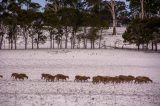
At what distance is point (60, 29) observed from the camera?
258 feet

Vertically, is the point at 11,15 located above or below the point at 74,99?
above

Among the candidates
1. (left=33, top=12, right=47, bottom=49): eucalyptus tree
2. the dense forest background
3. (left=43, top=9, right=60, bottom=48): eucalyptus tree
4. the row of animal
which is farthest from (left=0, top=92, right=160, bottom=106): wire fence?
(left=43, top=9, right=60, bottom=48): eucalyptus tree

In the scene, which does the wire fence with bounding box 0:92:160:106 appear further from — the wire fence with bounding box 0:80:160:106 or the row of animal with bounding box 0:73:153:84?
the row of animal with bounding box 0:73:153:84

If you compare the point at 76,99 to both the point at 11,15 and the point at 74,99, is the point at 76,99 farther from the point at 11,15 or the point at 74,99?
the point at 11,15

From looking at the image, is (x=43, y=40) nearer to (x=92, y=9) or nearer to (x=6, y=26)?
(x=6, y=26)

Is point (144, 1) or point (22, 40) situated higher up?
point (144, 1)

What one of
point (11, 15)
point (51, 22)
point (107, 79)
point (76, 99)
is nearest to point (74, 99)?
point (76, 99)

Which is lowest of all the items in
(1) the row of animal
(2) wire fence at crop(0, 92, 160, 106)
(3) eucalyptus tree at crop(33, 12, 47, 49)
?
(2) wire fence at crop(0, 92, 160, 106)

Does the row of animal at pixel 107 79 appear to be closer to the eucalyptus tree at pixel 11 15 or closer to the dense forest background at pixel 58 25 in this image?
the dense forest background at pixel 58 25

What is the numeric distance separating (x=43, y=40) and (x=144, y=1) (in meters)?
30.6

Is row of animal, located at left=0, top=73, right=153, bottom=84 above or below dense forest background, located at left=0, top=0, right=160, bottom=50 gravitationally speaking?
below

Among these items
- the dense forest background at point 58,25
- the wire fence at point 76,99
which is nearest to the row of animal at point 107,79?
the wire fence at point 76,99

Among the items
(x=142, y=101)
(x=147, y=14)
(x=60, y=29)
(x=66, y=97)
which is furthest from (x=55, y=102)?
(x=147, y=14)

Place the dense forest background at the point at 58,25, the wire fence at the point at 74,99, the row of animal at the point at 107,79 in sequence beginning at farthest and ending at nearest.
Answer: the dense forest background at the point at 58,25 < the row of animal at the point at 107,79 < the wire fence at the point at 74,99
